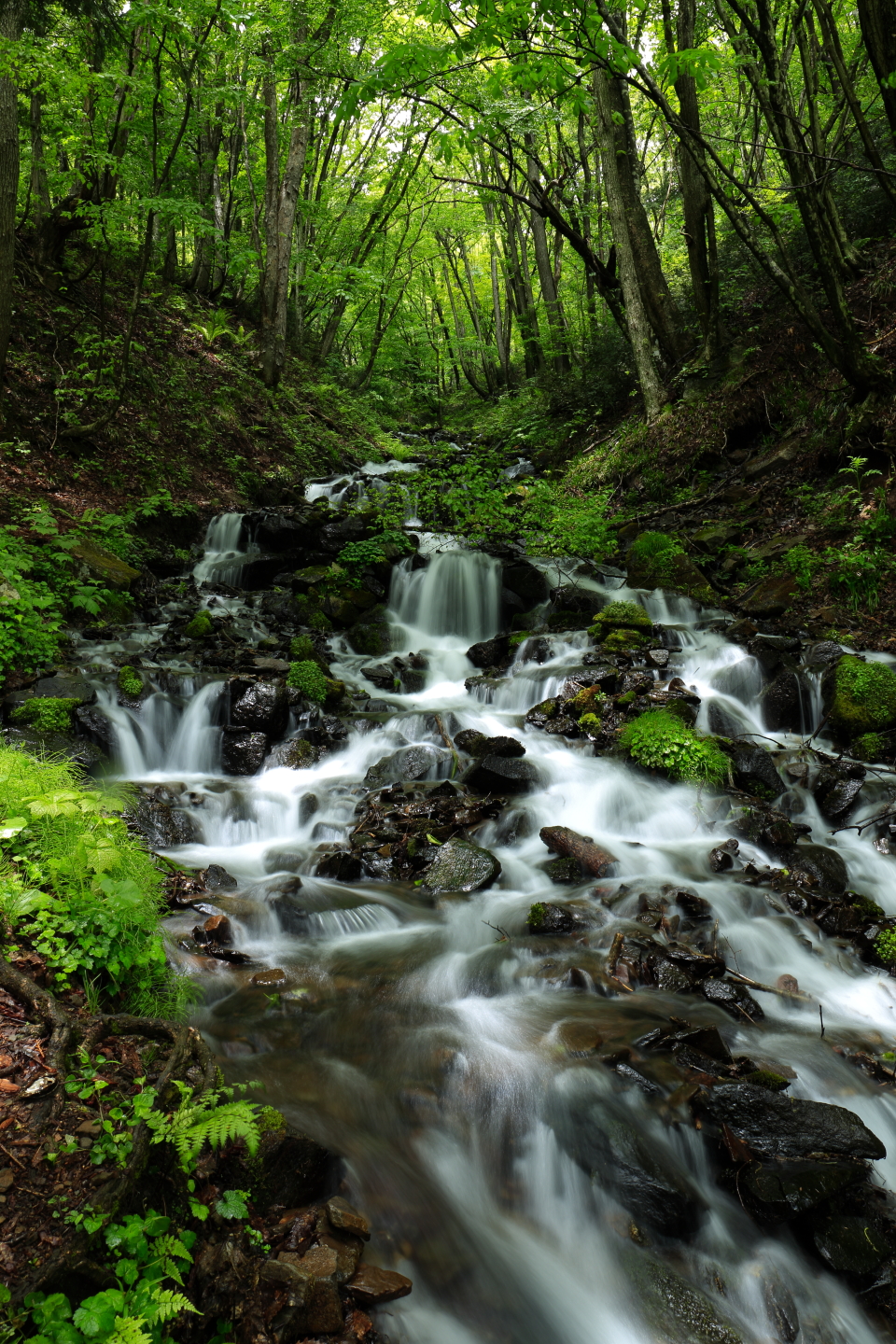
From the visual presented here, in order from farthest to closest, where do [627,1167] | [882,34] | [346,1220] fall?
1. [882,34]
2. [627,1167]
3. [346,1220]

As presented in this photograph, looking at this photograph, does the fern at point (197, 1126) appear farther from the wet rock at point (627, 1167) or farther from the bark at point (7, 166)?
the bark at point (7, 166)

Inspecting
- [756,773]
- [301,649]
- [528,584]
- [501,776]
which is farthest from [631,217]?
[501,776]

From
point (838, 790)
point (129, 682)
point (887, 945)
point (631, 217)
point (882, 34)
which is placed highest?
point (631, 217)

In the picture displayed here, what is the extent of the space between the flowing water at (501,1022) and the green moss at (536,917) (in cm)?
9

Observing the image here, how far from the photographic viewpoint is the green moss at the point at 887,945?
4.58 m

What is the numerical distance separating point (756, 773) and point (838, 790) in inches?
27.5

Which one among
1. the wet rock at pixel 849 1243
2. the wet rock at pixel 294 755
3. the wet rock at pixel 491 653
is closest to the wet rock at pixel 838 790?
the wet rock at pixel 849 1243

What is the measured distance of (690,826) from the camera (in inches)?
252

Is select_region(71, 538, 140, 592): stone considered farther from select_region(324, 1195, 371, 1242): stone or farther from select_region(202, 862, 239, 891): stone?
select_region(324, 1195, 371, 1242): stone

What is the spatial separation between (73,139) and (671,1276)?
13745 millimetres

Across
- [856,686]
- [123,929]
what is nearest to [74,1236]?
[123,929]

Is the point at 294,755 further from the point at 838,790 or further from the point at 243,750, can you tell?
the point at 838,790

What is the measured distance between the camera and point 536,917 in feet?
16.6

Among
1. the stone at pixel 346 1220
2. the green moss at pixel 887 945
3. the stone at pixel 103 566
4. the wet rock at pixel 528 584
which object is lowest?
the green moss at pixel 887 945
